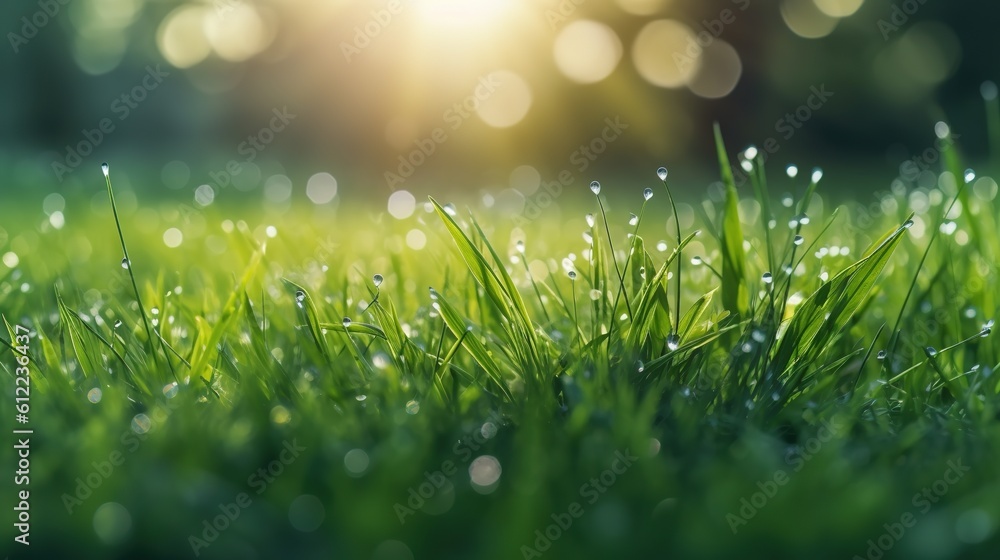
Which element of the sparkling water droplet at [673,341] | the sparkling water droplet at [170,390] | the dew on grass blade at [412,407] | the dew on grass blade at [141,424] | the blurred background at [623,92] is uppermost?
the blurred background at [623,92]

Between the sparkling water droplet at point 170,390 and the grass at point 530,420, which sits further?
the sparkling water droplet at point 170,390

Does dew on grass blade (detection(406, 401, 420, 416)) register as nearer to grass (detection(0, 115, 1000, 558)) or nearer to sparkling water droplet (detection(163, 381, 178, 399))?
grass (detection(0, 115, 1000, 558))

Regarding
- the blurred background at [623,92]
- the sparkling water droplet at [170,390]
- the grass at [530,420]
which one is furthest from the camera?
the blurred background at [623,92]

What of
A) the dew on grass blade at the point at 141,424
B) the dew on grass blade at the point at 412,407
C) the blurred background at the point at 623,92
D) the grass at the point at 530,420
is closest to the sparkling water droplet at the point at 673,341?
the grass at the point at 530,420

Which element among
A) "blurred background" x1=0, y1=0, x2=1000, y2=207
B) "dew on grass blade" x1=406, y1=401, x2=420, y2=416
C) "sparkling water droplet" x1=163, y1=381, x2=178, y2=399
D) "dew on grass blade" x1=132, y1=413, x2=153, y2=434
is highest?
"blurred background" x1=0, y1=0, x2=1000, y2=207

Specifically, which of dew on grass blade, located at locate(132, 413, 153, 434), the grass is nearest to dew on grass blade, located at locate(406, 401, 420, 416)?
the grass

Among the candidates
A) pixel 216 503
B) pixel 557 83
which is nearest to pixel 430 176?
pixel 557 83

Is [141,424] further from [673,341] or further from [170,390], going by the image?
[673,341]

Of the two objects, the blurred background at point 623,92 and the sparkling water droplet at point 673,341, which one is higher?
the blurred background at point 623,92

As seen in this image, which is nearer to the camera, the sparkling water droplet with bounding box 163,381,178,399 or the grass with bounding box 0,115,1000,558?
the grass with bounding box 0,115,1000,558

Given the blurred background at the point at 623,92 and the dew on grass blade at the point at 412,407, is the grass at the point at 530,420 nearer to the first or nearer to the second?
the dew on grass blade at the point at 412,407
